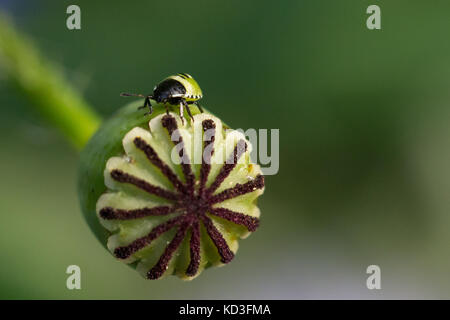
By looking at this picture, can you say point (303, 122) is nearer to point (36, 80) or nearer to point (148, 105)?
point (36, 80)

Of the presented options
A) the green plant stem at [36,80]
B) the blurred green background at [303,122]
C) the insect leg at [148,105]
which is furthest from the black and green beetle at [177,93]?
the blurred green background at [303,122]

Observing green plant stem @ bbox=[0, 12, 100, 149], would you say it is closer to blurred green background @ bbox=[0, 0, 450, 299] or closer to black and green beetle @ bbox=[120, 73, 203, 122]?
blurred green background @ bbox=[0, 0, 450, 299]

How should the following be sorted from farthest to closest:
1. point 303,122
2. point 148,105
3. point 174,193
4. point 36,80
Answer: point 303,122
point 36,80
point 148,105
point 174,193

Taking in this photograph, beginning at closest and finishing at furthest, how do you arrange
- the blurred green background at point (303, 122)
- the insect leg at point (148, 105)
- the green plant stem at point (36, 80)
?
the insect leg at point (148, 105) → the green plant stem at point (36, 80) → the blurred green background at point (303, 122)

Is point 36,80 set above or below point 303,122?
below

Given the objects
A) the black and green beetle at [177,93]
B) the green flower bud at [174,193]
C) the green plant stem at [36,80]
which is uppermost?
the green plant stem at [36,80]

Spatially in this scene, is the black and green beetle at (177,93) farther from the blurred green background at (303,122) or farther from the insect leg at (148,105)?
the blurred green background at (303,122)

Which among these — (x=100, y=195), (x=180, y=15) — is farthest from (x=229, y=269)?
(x=100, y=195)

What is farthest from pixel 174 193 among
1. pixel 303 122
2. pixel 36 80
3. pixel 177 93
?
pixel 303 122
